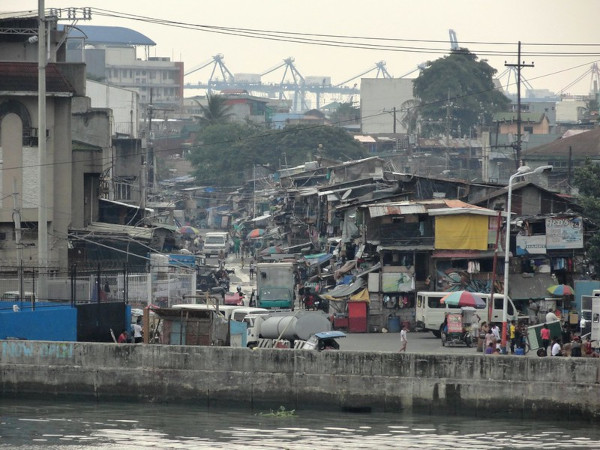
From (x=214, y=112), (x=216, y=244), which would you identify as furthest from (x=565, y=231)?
(x=214, y=112)

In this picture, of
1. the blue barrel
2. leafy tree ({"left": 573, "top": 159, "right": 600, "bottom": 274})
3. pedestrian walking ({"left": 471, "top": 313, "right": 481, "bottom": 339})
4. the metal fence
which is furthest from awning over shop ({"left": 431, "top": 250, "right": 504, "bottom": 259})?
the metal fence

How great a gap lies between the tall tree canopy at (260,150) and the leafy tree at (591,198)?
2192 inches

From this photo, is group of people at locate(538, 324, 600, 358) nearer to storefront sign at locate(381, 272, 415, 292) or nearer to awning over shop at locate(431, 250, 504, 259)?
awning over shop at locate(431, 250, 504, 259)

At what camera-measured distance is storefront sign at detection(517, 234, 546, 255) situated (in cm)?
4359

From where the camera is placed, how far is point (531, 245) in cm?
4362

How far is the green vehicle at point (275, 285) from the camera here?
4878 cm

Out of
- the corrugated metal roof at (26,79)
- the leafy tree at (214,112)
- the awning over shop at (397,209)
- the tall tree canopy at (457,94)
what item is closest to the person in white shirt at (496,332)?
the awning over shop at (397,209)

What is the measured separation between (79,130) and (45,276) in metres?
22.5

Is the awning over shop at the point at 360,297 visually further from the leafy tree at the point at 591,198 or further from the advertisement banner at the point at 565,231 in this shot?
the leafy tree at the point at 591,198

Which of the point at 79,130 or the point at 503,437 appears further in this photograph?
the point at 79,130

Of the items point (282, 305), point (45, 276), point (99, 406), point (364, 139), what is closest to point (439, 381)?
point (99, 406)

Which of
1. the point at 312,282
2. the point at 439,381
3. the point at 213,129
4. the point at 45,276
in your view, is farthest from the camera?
the point at 213,129

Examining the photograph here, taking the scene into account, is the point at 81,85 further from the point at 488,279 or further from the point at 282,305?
the point at 488,279

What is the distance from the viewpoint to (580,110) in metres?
141
